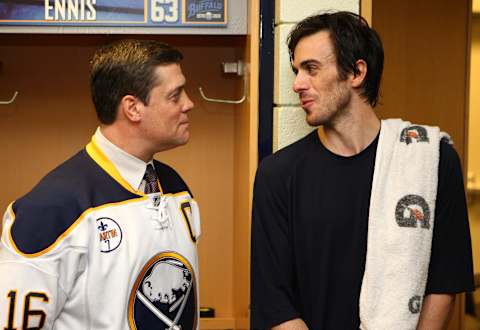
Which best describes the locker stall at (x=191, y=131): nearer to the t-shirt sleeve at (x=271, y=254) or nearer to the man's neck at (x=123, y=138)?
the t-shirt sleeve at (x=271, y=254)

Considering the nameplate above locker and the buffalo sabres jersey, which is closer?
the buffalo sabres jersey

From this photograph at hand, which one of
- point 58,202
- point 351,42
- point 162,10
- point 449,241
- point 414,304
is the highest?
point 162,10

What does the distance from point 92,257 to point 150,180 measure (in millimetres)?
263

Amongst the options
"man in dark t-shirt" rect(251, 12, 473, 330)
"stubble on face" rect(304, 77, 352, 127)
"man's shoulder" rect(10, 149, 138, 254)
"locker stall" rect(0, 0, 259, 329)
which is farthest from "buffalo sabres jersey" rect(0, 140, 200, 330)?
"locker stall" rect(0, 0, 259, 329)

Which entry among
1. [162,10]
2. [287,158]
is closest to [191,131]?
[162,10]

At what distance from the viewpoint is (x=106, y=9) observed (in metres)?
1.86

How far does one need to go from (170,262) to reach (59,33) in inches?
32.5

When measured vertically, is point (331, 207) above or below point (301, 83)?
below

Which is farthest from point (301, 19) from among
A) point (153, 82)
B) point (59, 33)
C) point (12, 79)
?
point (12, 79)

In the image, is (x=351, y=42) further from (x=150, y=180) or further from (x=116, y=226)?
(x=116, y=226)

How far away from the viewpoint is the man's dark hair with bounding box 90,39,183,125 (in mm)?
1423

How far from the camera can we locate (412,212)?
144 centimetres

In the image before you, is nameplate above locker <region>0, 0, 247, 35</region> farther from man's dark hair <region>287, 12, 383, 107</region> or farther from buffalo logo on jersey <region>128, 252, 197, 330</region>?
buffalo logo on jersey <region>128, 252, 197, 330</region>

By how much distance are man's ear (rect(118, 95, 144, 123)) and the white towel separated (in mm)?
533
